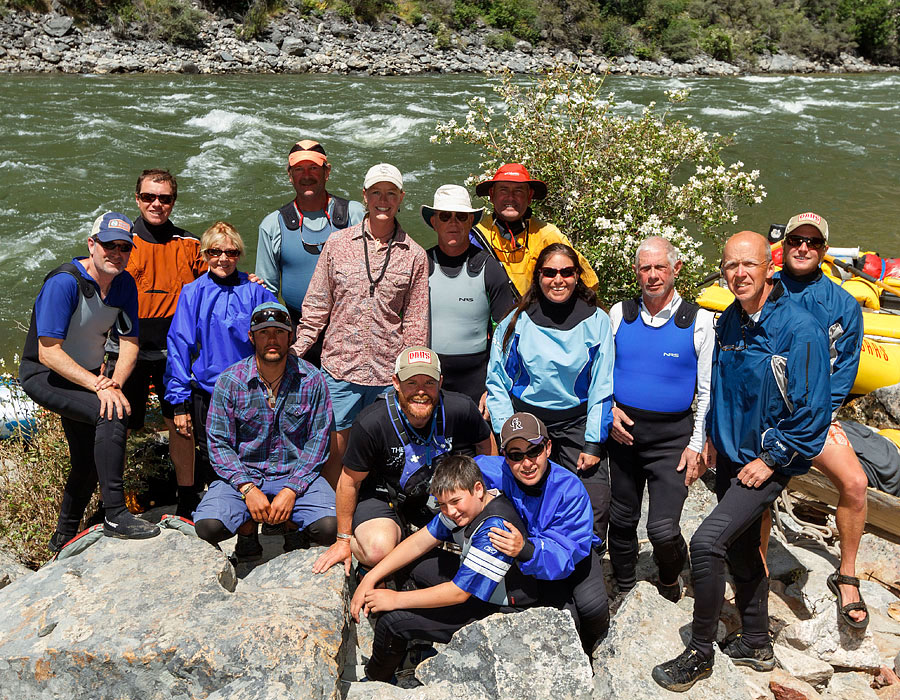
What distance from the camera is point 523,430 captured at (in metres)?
3.62

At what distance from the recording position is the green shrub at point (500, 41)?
1625 inches

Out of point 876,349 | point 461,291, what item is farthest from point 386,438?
point 876,349

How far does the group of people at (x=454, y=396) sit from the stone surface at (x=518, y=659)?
0.65ft

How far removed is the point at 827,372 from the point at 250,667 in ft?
9.43

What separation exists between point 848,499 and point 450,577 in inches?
88.8

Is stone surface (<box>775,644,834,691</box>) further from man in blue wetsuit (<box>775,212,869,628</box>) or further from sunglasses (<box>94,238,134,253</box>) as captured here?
sunglasses (<box>94,238,134,253</box>)

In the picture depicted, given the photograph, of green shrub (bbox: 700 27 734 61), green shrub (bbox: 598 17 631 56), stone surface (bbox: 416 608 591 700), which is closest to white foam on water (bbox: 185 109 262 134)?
stone surface (bbox: 416 608 591 700)

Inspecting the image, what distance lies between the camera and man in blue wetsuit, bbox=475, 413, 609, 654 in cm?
362

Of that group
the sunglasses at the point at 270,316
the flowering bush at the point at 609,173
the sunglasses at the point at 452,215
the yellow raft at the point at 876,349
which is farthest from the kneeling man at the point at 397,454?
the yellow raft at the point at 876,349

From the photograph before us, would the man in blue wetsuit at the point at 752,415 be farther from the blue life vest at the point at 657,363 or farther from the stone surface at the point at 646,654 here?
the blue life vest at the point at 657,363

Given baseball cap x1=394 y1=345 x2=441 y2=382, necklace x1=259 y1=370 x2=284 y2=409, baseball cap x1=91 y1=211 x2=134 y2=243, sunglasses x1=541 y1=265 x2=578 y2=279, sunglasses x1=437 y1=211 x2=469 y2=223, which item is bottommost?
necklace x1=259 y1=370 x2=284 y2=409

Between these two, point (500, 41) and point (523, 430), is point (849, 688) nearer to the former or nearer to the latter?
point (523, 430)

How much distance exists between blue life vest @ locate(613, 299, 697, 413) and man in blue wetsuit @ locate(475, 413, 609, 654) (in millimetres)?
690

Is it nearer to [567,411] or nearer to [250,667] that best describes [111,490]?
[250,667]
